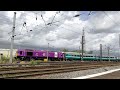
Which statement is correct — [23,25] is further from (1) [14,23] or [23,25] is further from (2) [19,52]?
(2) [19,52]
